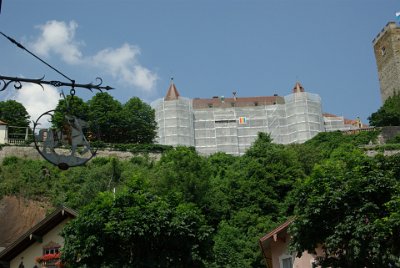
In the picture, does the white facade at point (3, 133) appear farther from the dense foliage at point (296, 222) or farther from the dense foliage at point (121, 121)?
the dense foliage at point (296, 222)

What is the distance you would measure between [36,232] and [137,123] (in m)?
46.6

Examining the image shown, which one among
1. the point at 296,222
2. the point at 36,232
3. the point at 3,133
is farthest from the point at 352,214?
the point at 3,133

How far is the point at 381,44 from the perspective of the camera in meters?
85.0

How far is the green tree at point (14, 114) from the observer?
67.4 m

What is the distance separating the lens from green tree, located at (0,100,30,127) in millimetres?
67375

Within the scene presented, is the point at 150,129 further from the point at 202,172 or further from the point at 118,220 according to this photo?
the point at 118,220

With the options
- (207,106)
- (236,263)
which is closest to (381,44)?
(207,106)

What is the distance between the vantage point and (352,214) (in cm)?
1525

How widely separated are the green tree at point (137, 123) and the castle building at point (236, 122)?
920cm

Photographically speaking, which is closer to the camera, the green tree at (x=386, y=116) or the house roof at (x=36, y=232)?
the house roof at (x=36, y=232)

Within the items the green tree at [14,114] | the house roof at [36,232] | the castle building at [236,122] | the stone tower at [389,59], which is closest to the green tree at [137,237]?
the house roof at [36,232]

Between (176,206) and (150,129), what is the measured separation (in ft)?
169

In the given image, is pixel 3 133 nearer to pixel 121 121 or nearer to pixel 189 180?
pixel 121 121

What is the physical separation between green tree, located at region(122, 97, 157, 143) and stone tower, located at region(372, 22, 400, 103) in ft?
112
